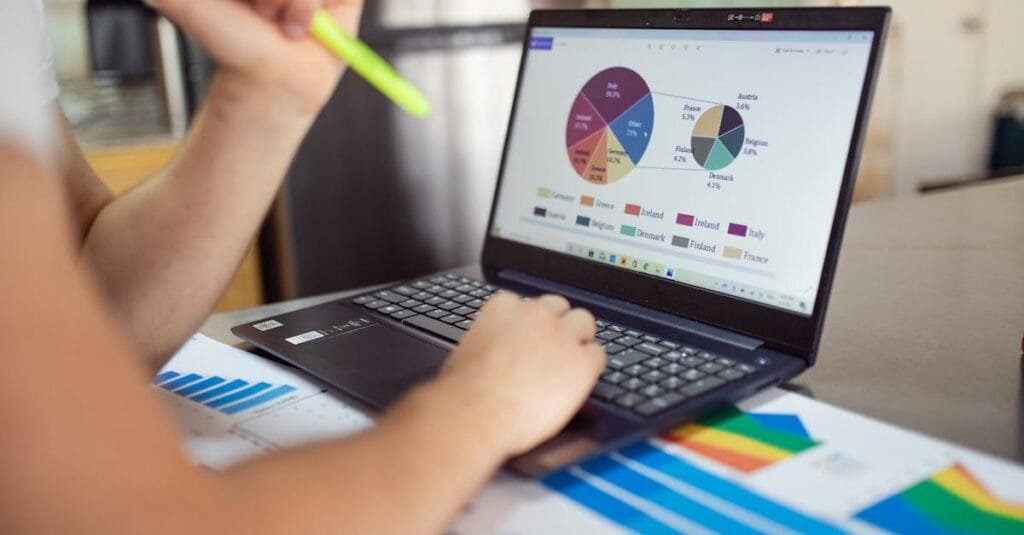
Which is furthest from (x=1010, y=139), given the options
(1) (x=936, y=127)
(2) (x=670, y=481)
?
(2) (x=670, y=481)

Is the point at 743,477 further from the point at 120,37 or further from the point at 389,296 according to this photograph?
the point at 120,37

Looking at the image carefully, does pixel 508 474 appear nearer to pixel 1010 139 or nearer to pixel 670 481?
pixel 670 481

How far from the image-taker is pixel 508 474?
569mm

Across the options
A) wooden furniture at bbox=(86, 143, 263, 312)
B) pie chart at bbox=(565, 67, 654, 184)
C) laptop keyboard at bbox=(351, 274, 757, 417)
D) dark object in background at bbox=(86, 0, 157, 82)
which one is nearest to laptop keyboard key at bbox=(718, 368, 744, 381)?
laptop keyboard at bbox=(351, 274, 757, 417)

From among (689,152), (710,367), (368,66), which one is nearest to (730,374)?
(710,367)

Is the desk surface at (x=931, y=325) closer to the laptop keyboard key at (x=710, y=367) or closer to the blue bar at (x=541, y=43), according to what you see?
the laptop keyboard key at (x=710, y=367)

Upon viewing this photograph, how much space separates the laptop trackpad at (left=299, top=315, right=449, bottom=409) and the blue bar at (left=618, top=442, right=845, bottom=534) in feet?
0.51

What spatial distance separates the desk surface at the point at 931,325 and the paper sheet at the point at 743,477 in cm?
4

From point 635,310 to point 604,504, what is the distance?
1.00ft

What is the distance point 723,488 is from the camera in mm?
554

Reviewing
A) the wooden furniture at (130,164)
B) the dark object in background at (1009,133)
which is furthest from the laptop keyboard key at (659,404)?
the dark object in background at (1009,133)

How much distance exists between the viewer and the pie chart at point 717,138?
78 centimetres

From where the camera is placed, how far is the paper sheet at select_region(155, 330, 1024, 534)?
0.52 meters

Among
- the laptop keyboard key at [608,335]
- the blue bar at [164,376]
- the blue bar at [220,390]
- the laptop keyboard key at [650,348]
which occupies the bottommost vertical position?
the blue bar at [164,376]
